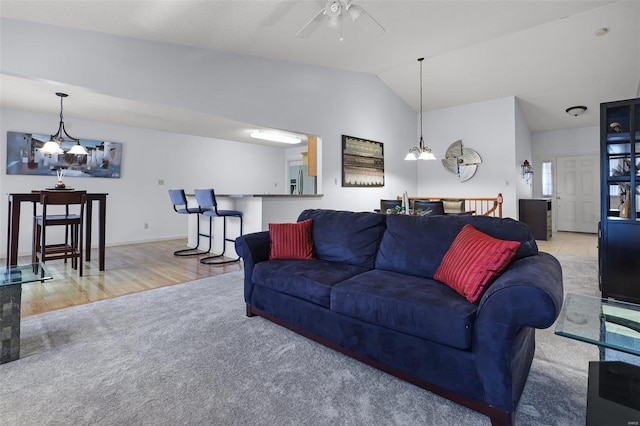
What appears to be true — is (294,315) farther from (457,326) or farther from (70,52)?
(70,52)

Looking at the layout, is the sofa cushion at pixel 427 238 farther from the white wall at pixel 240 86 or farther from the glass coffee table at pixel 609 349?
the white wall at pixel 240 86

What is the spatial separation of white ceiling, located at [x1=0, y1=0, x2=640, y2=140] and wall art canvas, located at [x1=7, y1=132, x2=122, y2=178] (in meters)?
0.55

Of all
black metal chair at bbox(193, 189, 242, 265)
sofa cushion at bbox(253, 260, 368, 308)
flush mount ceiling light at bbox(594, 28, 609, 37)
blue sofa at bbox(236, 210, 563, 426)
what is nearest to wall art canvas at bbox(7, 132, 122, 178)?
black metal chair at bbox(193, 189, 242, 265)

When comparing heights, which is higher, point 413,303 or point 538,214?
point 538,214

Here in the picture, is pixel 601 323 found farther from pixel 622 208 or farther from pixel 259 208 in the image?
pixel 259 208

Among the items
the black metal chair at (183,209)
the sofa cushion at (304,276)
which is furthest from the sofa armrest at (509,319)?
the black metal chair at (183,209)

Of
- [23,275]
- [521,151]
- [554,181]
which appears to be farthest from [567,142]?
[23,275]

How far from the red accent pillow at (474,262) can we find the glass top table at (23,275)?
7.89 ft

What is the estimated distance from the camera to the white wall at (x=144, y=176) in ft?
16.6

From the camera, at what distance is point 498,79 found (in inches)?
229

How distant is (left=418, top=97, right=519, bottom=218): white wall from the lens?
642 centimetres

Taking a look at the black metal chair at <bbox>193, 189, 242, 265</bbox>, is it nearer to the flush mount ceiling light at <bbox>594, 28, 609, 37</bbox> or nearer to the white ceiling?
the white ceiling

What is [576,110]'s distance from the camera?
6.39 m

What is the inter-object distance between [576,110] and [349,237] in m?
6.63
